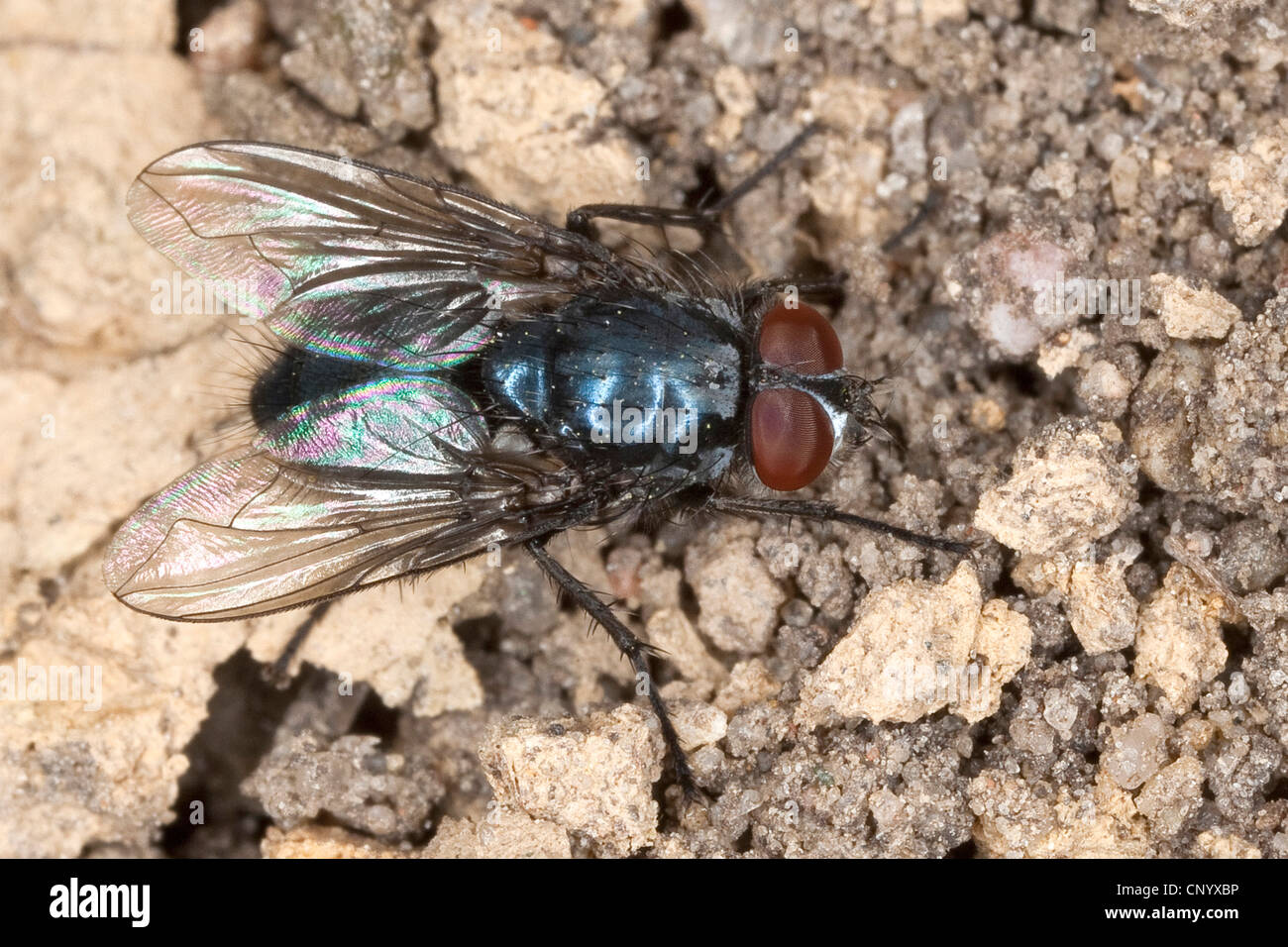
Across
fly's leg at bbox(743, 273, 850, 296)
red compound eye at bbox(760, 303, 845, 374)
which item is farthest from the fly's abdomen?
fly's leg at bbox(743, 273, 850, 296)

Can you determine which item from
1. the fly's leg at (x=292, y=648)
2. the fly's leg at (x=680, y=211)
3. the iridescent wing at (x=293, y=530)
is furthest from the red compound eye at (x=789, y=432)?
the fly's leg at (x=292, y=648)

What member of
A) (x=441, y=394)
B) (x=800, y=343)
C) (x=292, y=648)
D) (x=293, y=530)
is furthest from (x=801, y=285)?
(x=292, y=648)

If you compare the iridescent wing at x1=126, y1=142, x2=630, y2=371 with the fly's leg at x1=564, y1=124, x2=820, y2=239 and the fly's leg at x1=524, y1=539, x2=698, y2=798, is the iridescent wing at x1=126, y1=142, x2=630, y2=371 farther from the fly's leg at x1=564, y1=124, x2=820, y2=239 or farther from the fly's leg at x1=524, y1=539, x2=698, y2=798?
the fly's leg at x1=524, y1=539, x2=698, y2=798

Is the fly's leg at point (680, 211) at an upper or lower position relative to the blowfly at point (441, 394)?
upper

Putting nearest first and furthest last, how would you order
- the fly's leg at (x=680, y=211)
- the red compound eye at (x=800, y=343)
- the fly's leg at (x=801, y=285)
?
the red compound eye at (x=800, y=343)
the fly's leg at (x=801, y=285)
the fly's leg at (x=680, y=211)

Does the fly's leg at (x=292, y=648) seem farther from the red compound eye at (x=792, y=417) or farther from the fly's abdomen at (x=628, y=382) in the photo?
the red compound eye at (x=792, y=417)

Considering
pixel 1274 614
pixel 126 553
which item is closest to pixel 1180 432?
pixel 1274 614

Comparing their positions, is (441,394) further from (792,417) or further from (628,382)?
(792,417)
